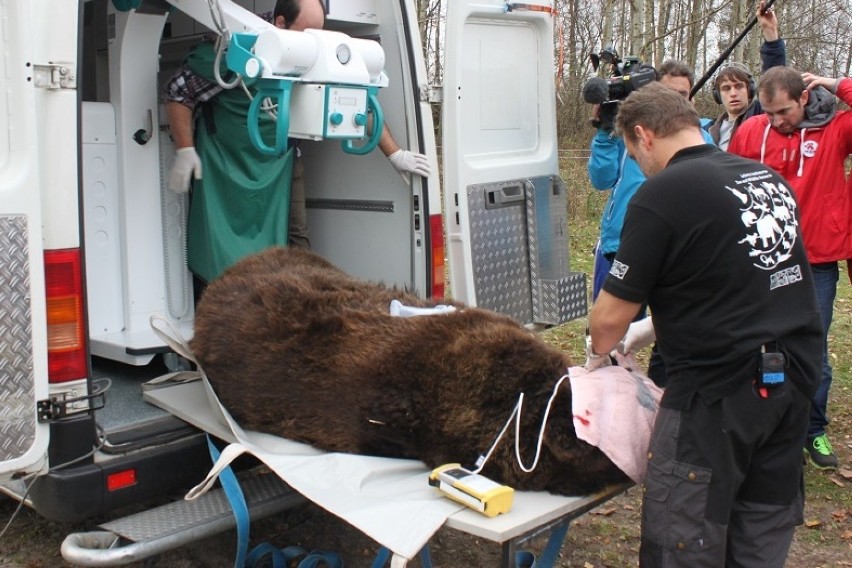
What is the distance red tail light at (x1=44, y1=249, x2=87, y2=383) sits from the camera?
2973 mm

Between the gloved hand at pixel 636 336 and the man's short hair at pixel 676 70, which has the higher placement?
the man's short hair at pixel 676 70

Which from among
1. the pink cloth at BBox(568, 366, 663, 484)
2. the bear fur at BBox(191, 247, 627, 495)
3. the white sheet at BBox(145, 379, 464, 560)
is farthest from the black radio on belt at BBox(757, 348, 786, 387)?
the white sheet at BBox(145, 379, 464, 560)

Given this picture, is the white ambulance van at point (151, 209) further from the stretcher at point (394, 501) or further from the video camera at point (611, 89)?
the stretcher at point (394, 501)

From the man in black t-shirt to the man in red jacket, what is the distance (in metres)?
1.86

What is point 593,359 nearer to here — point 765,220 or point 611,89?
point 765,220

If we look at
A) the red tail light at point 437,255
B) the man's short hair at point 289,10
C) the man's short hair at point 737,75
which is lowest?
the red tail light at point 437,255

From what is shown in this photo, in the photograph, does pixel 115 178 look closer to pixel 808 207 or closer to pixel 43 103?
pixel 43 103

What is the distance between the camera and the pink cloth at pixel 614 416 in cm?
282

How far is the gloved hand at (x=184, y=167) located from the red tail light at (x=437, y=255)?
116 centimetres

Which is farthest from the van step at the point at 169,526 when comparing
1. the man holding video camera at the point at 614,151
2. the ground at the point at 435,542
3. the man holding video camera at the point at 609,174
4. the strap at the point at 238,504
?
the man holding video camera at the point at 609,174

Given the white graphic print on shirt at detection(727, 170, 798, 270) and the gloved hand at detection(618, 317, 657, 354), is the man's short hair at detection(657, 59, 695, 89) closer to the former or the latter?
the gloved hand at detection(618, 317, 657, 354)

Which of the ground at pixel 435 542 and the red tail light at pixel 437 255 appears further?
the red tail light at pixel 437 255

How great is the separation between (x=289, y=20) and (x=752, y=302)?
8.39 ft

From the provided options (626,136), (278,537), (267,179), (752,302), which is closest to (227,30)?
(267,179)
